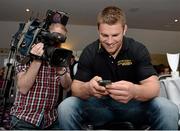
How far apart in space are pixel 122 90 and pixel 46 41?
18.5 inches

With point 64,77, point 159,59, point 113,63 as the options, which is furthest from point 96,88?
point 159,59

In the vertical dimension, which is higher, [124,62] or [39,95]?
[124,62]

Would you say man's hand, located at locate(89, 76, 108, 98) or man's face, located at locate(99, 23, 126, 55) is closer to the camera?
man's hand, located at locate(89, 76, 108, 98)

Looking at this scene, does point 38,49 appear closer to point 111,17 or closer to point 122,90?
point 111,17

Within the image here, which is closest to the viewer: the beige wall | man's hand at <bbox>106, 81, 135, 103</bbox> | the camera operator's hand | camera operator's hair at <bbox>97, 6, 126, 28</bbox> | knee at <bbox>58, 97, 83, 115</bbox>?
man's hand at <bbox>106, 81, 135, 103</bbox>

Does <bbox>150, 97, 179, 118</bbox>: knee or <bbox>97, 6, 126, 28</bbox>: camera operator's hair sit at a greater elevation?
<bbox>97, 6, 126, 28</bbox>: camera operator's hair

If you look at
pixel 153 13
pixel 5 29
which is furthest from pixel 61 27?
pixel 5 29

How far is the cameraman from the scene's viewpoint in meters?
1.39

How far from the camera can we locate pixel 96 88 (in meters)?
0.96

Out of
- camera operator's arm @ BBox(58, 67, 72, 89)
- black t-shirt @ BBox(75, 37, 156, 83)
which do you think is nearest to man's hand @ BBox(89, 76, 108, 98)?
black t-shirt @ BBox(75, 37, 156, 83)

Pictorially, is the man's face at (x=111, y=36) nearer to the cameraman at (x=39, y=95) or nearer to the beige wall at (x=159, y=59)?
the cameraman at (x=39, y=95)

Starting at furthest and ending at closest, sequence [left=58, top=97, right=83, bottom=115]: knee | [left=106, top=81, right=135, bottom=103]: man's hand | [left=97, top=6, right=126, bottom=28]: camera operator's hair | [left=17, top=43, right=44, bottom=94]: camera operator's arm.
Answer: [left=17, top=43, right=44, bottom=94]: camera operator's arm → [left=97, top=6, right=126, bottom=28]: camera operator's hair → [left=58, top=97, right=83, bottom=115]: knee → [left=106, top=81, right=135, bottom=103]: man's hand

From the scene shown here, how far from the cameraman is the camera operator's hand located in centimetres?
13

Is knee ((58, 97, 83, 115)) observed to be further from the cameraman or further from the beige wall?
the beige wall
